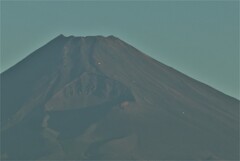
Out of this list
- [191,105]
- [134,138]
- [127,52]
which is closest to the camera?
[134,138]

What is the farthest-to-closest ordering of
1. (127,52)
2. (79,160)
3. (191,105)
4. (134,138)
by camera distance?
1. (127,52)
2. (191,105)
3. (134,138)
4. (79,160)

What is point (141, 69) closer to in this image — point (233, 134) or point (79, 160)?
point (233, 134)

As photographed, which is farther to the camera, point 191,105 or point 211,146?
point 191,105

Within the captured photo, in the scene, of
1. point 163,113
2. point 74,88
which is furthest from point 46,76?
point 163,113

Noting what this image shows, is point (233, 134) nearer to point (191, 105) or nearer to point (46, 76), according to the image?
point (191, 105)

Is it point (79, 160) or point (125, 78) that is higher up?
point (125, 78)

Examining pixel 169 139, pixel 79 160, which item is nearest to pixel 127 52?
pixel 169 139
